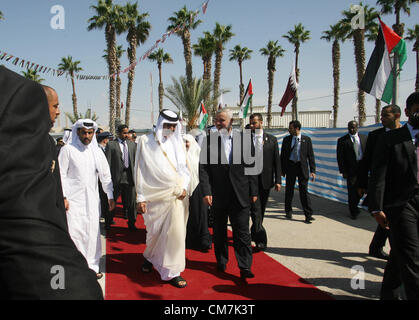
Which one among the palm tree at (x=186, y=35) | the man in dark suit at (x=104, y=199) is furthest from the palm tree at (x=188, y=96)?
the man in dark suit at (x=104, y=199)

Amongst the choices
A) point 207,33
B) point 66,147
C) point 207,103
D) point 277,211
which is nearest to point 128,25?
point 207,33

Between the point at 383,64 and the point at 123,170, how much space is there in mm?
5719

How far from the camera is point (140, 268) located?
14.6 ft

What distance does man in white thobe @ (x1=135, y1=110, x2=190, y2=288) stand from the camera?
12.9 ft

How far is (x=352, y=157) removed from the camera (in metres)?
7.12

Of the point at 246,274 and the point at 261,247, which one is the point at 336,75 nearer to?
the point at 261,247

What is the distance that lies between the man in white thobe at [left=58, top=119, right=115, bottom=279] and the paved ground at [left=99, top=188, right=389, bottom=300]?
0.49 metres

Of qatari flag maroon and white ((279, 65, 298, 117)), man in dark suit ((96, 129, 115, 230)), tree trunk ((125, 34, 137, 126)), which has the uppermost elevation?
tree trunk ((125, 34, 137, 126))

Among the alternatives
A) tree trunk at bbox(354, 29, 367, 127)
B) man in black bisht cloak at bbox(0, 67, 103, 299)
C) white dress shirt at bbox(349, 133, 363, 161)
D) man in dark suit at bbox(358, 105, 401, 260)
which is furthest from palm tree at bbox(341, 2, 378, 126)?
man in black bisht cloak at bbox(0, 67, 103, 299)

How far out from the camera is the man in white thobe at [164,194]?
394 cm

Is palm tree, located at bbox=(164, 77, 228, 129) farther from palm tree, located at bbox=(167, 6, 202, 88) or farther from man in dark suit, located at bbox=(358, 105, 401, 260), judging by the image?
man in dark suit, located at bbox=(358, 105, 401, 260)

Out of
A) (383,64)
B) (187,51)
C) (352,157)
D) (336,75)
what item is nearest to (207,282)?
(352,157)

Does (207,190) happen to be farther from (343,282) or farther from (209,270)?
(343,282)

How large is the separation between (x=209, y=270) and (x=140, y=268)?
965 mm
